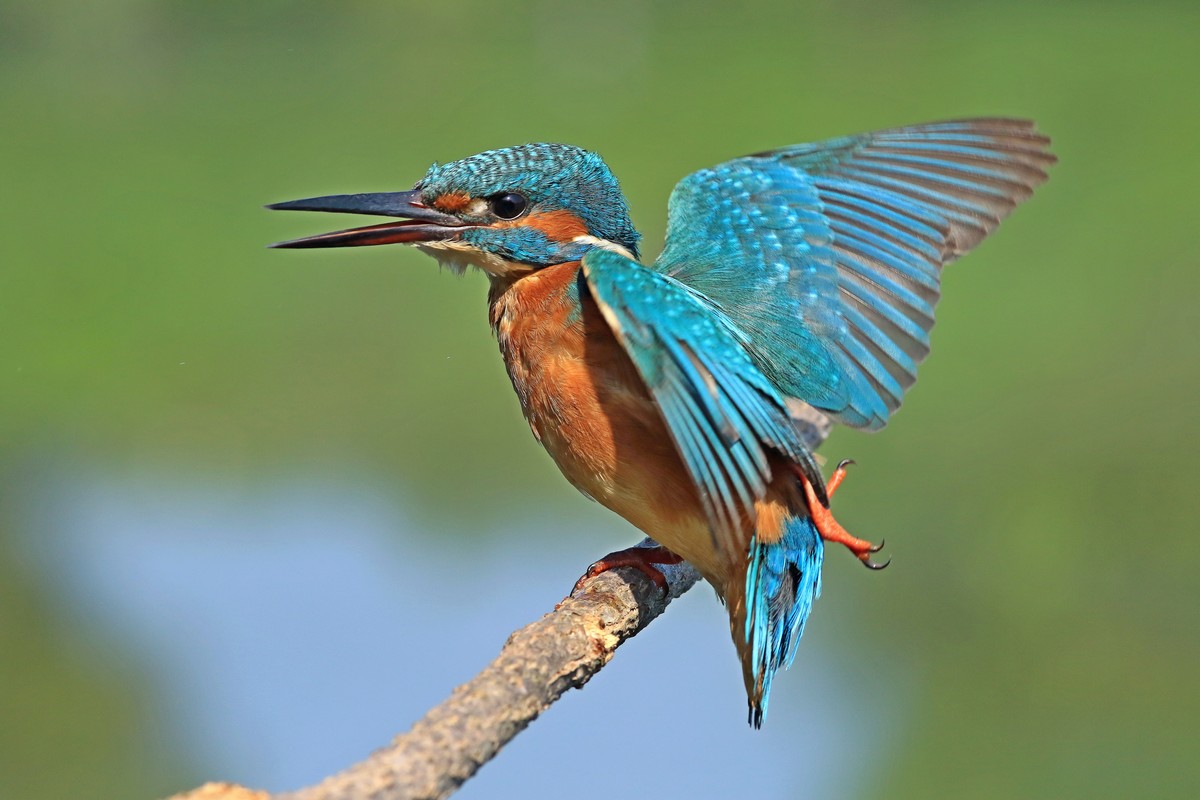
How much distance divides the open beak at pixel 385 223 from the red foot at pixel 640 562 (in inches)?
25.1

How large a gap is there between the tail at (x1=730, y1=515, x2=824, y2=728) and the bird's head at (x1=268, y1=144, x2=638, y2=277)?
0.62 metres

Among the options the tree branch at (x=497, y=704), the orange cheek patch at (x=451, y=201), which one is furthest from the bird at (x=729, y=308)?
the tree branch at (x=497, y=704)

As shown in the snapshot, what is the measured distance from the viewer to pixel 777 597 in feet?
7.95

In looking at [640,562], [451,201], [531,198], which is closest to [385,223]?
[451,201]

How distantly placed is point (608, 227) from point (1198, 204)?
707 centimetres

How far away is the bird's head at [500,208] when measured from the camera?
8.14ft

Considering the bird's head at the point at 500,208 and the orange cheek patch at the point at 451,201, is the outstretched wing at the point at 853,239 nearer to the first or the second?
the bird's head at the point at 500,208

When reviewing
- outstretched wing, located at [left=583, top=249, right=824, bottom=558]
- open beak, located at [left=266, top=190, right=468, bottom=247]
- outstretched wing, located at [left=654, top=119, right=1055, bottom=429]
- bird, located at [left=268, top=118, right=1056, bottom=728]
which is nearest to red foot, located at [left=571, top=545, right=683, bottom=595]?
bird, located at [left=268, top=118, right=1056, bottom=728]

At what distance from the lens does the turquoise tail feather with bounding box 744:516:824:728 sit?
2.37 metres

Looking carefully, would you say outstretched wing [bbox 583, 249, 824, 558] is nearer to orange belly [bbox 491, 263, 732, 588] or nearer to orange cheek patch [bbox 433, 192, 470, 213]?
orange belly [bbox 491, 263, 732, 588]

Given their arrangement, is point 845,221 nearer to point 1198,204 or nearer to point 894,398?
point 894,398

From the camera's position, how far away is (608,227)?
2.64m

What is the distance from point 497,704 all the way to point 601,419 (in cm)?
67

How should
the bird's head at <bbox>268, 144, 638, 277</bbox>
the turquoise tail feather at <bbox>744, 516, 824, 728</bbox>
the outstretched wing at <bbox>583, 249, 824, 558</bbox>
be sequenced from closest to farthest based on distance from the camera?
1. the outstretched wing at <bbox>583, 249, 824, 558</bbox>
2. the turquoise tail feather at <bbox>744, 516, 824, 728</bbox>
3. the bird's head at <bbox>268, 144, 638, 277</bbox>
